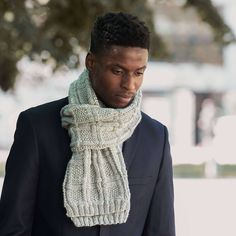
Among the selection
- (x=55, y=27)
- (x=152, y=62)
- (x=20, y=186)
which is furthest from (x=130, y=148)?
(x=152, y=62)

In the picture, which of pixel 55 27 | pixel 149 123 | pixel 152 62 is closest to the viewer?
pixel 149 123

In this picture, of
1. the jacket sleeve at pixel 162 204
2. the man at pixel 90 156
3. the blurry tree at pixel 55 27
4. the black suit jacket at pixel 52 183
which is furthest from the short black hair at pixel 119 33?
the blurry tree at pixel 55 27

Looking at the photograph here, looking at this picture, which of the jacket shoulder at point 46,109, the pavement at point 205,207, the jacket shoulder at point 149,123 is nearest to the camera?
the jacket shoulder at point 46,109

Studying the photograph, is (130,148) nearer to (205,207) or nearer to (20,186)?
(20,186)

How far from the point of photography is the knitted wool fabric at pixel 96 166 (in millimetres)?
2895

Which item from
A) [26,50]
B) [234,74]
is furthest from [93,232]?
[234,74]

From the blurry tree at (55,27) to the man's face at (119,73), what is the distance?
4771mm

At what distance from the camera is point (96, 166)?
2928 mm

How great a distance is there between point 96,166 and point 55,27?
6070 mm

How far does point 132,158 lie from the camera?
3033 mm

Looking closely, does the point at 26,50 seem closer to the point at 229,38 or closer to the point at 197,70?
the point at 229,38

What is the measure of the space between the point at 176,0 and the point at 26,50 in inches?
66.0

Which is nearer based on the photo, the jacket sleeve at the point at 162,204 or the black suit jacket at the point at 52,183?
the black suit jacket at the point at 52,183

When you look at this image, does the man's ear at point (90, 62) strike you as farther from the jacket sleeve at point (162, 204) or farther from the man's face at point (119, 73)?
the jacket sleeve at point (162, 204)
